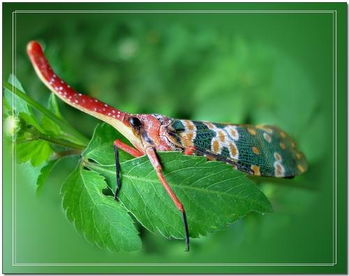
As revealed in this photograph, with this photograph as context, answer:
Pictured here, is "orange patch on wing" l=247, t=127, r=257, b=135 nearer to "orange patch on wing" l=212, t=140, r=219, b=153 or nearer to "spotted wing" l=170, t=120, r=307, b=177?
"spotted wing" l=170, t=120, r=307, b=177

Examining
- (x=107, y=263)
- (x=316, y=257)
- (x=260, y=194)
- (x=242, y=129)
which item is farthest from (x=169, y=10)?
(x=316, y=257)

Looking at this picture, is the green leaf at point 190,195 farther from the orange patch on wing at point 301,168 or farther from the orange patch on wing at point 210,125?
the orange patch on wing at point 301,168

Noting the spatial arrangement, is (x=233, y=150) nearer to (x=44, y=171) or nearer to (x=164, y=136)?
(x=164, y=136)

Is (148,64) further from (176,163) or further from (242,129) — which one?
(176,163)

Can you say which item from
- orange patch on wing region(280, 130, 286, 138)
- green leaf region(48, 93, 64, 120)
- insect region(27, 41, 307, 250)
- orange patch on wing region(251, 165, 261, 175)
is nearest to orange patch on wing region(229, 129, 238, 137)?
insect region(27, 41, 307, 250)

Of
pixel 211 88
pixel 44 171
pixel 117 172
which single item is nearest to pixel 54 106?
pixel 44 171

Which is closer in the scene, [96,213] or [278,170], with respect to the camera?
[96,213]
